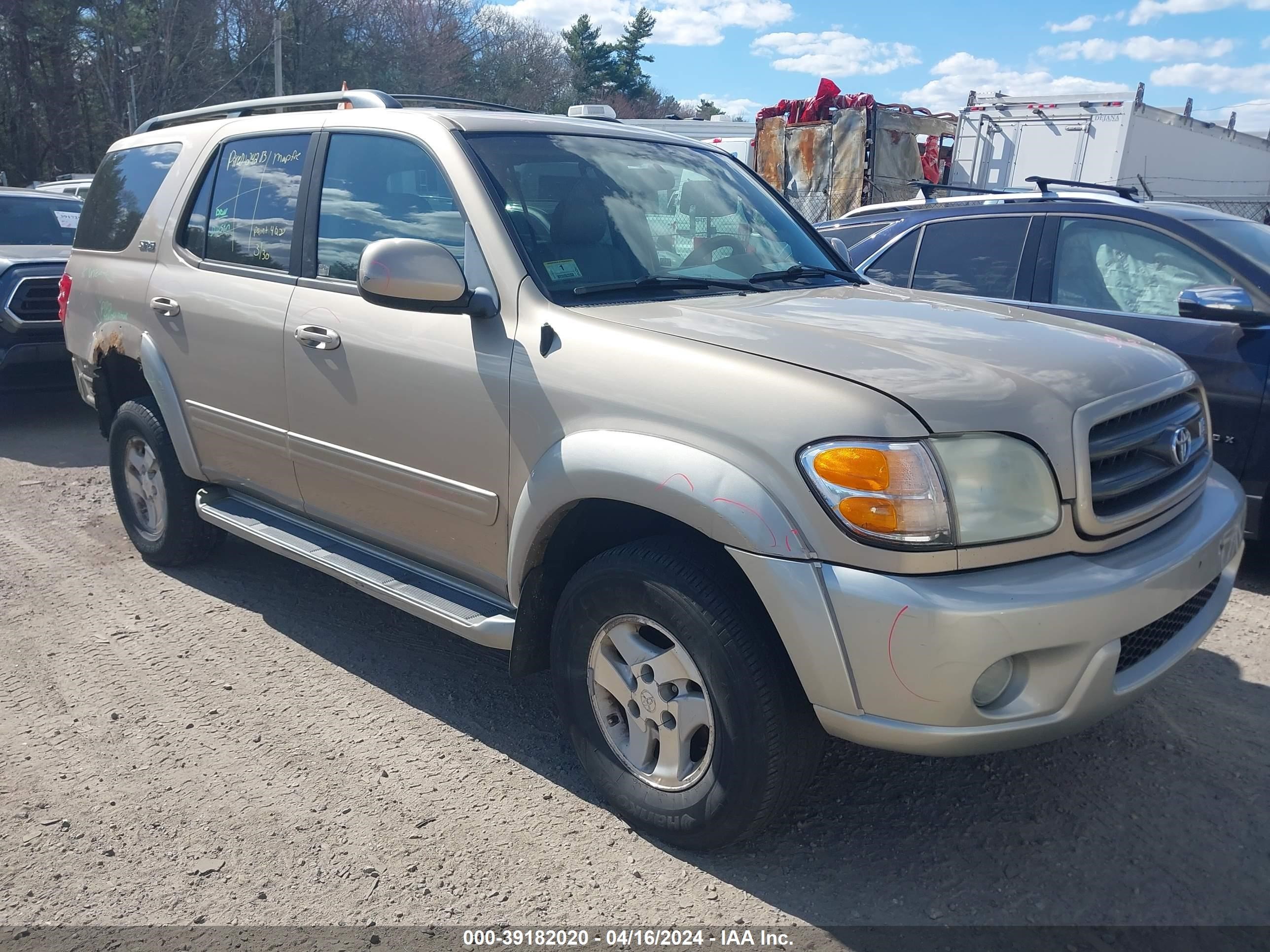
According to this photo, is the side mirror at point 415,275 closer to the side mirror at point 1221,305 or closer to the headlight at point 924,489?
the headlight at point 924,489

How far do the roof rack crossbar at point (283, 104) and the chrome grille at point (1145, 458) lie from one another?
2629mm

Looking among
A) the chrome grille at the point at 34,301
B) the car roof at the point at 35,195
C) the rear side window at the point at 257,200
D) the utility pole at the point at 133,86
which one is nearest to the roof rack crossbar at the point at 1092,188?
the rear side window at the point at 257,200

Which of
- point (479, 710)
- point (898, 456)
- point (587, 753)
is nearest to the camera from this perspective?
point (898, 456)

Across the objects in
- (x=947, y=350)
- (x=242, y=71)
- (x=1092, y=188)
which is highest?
(x=242, y=71)

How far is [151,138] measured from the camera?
15.8ft

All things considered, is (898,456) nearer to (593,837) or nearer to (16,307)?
(593,837)

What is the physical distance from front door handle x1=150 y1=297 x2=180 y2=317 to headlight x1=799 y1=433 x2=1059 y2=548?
3.04m

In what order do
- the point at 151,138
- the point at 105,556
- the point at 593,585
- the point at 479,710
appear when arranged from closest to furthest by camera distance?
the point at 593,585, the point at 479,710, the point at 151,138, the point at 105,556

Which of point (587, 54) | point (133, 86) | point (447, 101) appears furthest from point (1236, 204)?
point (587, 54)

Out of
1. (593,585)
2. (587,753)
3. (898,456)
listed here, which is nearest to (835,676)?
(898,456)

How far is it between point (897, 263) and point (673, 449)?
3777 millimetres

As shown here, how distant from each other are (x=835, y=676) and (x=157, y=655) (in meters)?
Result: 2.89

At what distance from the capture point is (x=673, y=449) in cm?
253

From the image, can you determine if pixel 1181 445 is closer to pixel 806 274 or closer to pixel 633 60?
pixel 806 274
